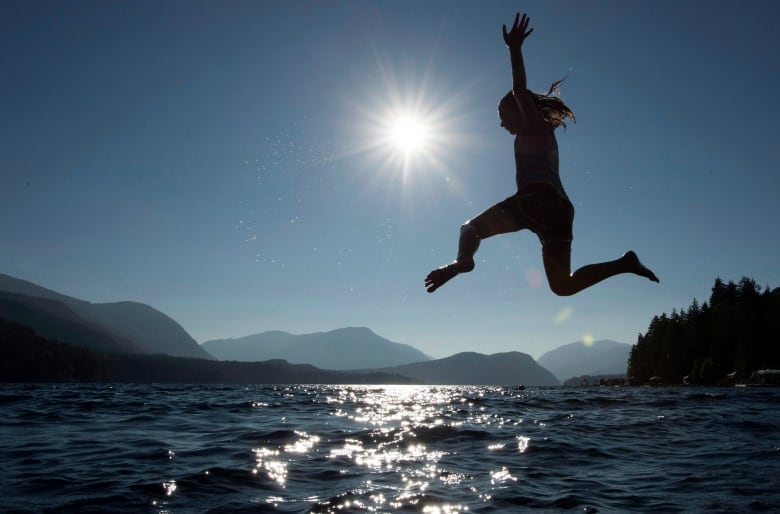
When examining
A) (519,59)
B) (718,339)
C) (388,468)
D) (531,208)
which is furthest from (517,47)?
(718,339)

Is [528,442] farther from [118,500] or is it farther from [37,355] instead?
[37,355]

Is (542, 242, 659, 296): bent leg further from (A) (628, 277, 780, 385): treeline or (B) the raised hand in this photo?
(A) (628, 277, 780, 385): treeline

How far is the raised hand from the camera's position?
572 cm

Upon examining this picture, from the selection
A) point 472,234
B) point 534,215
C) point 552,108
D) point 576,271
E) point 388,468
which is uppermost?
point 552,108

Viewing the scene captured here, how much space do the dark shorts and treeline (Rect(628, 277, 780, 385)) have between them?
8680 cm

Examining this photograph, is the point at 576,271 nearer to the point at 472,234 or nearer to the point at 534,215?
the point at 534,215

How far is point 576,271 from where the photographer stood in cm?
633

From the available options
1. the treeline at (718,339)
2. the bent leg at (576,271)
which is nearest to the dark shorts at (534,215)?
the bent leg at (576,271)

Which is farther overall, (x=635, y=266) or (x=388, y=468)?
(x=388, y=468)

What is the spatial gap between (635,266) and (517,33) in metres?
3.31

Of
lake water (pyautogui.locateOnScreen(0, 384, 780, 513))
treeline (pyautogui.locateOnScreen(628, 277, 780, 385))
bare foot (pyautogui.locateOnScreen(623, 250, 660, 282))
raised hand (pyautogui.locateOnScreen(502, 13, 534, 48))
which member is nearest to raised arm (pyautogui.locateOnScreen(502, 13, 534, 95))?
raised hand (pyautogui.locateOnScreen(502, 13, 534, 48))

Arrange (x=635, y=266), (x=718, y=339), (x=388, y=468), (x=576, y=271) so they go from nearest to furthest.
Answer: (x=576, y=271) < (x=635, y=266) < (x=388, y=468) < (x=718, y=339)

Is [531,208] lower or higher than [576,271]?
higher

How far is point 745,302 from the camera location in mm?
81750
